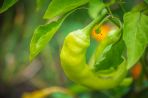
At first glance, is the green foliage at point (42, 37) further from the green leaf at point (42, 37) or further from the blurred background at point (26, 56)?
the blurred background at point (26, 56)

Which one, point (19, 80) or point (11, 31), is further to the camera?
point (19, 80)

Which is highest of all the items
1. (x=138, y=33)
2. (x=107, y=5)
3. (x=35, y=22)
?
(x=35, y=22)

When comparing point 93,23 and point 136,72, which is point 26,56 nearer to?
point 136,72

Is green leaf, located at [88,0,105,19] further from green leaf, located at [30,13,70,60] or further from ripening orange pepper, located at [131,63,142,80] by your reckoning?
ripening orange pepper, located at [131,63,142,80]

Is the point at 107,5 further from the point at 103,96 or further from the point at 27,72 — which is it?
the point at 27,72

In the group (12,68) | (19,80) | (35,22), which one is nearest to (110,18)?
(35,22)

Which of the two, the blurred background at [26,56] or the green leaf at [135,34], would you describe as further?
the blurred background at [26,56]

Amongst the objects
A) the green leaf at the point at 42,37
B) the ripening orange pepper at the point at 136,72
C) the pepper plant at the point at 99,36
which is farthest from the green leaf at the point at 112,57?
the ripening orange pepper at the point at 136,72

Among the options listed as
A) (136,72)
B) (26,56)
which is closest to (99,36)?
(136,72)
